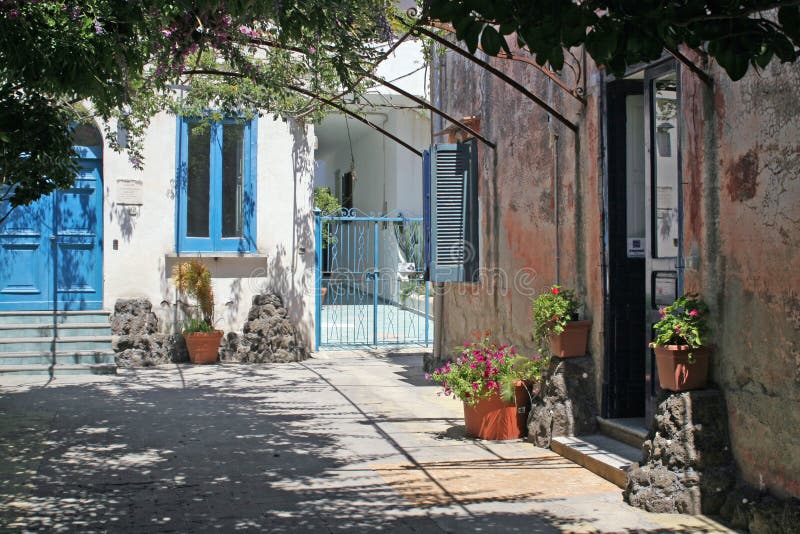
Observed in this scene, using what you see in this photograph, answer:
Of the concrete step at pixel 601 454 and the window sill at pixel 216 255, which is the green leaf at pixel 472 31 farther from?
the window sill at pixel 216 255

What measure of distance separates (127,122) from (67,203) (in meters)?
3.43

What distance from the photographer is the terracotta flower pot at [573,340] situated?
268 inches

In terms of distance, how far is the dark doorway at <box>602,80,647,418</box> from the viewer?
6633 millimetres

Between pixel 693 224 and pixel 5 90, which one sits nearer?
pixel 693 224

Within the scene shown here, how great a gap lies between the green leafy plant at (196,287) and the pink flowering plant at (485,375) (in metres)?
5.90

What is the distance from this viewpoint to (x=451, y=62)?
10.8 metres

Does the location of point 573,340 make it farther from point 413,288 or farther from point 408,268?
point 413,288

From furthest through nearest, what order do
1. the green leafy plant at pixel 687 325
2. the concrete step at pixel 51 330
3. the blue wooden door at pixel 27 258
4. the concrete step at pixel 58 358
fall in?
the blue wooden door at pixel 27 258 → the concrete step at pixel 51 330 → the concrete step at pixel 58 358 → the green leafy plant at pixel 687 325

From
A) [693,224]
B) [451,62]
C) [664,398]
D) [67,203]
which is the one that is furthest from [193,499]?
[67,203]

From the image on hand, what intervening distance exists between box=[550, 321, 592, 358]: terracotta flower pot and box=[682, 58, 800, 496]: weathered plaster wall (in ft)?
4.59

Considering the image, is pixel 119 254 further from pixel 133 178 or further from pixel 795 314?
pixel 795 314

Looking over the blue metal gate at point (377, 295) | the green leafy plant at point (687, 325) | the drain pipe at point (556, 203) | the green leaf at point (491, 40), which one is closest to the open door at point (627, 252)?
the drain pipe at point (556, 203)

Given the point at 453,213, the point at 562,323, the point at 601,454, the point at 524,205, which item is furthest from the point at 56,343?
the point at 601,454

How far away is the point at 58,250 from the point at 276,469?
7087mm
